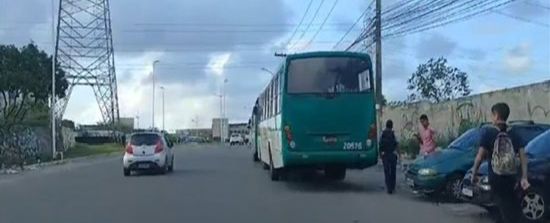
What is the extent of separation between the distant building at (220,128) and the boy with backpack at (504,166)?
120 meters

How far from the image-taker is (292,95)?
20781 millimetres

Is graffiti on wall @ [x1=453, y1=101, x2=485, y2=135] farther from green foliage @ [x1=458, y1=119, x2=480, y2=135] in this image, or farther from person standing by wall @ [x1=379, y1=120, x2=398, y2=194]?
person standing by wall @ [x1=379, y1=120, x2=398, y2=194]

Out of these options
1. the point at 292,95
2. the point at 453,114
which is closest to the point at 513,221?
the point at 292,95

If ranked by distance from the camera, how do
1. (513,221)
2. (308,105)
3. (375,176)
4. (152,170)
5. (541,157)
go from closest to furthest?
(513,221) → (541,157) → (308,105) → (375,176) → (152,170)

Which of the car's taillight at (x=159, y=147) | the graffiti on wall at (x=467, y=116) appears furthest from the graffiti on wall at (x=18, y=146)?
the graffiti on wall at (x=467, y=116)

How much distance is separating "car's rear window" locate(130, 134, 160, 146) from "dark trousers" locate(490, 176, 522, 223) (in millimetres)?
21260

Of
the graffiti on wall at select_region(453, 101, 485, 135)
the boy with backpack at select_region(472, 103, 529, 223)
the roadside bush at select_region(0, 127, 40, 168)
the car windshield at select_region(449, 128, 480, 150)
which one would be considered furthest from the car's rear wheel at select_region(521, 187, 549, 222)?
the roadside bush at select_region(0, 127, 40, 168)

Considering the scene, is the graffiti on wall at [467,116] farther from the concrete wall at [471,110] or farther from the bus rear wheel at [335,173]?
the bus rear wheel at [335,173]

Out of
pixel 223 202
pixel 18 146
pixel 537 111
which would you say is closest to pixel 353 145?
pixel 223 202

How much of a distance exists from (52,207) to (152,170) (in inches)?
519

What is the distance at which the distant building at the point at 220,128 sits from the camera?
431ft

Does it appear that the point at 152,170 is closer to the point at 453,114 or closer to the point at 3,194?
the point at 3,194

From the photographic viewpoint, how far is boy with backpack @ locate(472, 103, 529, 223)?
9312 millimetres

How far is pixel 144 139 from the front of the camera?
29719 millimetres
